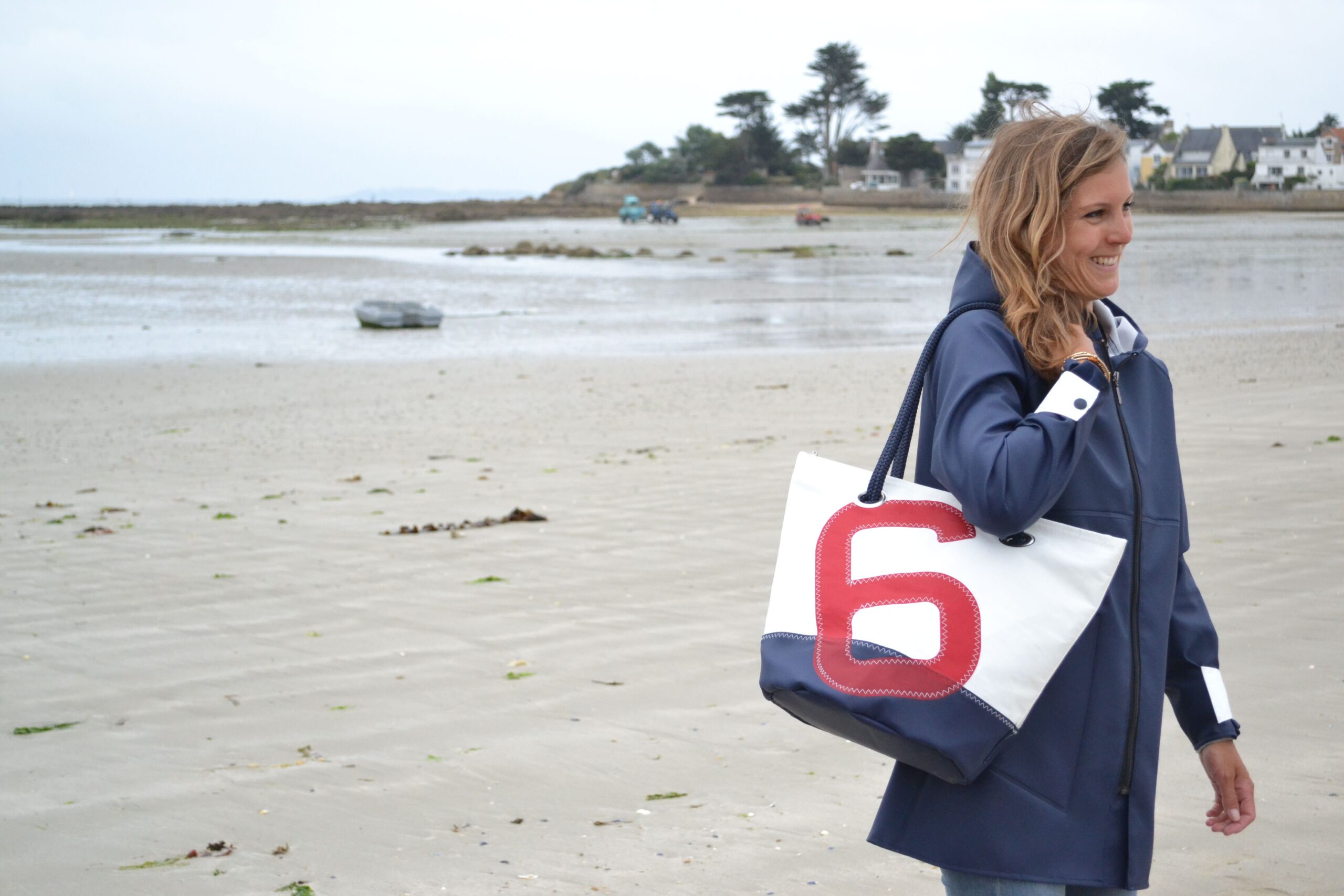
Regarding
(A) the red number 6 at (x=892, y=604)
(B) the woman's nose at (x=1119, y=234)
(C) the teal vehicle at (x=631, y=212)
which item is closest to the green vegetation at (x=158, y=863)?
(A) the red number 6 at (x=892, y=604)

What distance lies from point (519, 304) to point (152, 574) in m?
20.4

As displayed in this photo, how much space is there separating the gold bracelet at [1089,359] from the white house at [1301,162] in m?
111

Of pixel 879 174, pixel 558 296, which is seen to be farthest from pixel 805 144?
pixel 558 296

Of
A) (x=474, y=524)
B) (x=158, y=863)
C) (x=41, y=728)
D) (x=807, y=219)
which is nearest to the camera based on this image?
(x=158, y=863)

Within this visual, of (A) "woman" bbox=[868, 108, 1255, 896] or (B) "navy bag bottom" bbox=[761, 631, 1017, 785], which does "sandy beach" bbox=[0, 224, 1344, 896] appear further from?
(B) "navy bag bottom" bbox=[761, 631, 1017, 785]

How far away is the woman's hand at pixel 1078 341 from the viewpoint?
1705 mm

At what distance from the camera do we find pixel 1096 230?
5.79 feet

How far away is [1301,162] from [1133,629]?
396 feet

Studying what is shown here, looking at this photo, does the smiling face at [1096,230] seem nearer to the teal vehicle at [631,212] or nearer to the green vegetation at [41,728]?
the green vegetation at [41,728]

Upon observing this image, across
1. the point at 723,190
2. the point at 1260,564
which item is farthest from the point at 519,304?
the point at 723,190

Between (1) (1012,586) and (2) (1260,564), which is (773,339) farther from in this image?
(1) (1012,586)

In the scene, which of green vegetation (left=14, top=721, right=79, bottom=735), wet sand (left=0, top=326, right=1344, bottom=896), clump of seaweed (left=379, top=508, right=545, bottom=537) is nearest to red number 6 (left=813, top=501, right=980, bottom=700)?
wet sand (left=0, top=326, right=1344, bottom=896)

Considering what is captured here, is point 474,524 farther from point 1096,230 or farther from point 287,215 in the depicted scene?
point 287,215

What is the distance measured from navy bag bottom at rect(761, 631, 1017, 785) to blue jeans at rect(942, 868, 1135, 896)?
151mm
